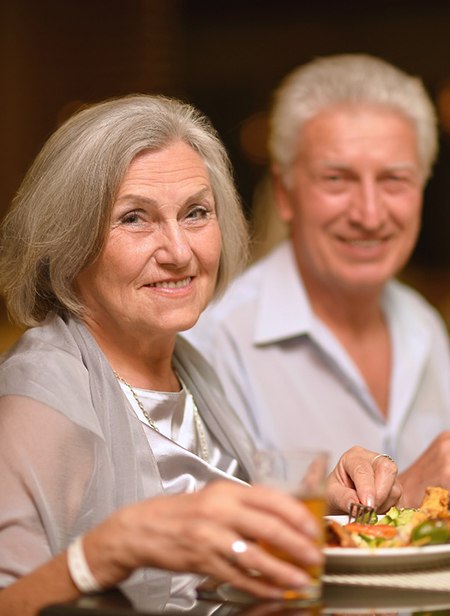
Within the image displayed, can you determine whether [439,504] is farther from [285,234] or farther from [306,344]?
[285,234]

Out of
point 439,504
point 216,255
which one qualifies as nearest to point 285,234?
point 216,255

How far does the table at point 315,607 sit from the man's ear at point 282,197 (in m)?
1.86

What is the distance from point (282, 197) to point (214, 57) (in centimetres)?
577

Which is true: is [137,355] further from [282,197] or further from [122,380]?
[282,197]

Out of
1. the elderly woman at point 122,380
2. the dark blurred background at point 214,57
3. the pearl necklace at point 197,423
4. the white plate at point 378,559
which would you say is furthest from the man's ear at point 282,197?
the dark blurred background at point 214,57

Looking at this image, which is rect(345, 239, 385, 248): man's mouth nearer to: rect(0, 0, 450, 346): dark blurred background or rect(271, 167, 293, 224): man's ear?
rect(271, 167, 293, 224): man's ear

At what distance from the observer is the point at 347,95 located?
9.78 ft

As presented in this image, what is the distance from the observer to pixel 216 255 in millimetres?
1897

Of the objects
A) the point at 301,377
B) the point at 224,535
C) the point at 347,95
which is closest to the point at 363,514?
the point at 224,535

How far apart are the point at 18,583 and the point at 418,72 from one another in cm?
753

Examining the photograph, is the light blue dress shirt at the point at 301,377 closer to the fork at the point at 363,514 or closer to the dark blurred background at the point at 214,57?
the fork at the point at 363,514

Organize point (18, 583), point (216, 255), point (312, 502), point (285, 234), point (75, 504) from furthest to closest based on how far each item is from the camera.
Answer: point (285, 234) < point (216, 255) < point (75, 504) < point (18, 583) < point (312, 502)

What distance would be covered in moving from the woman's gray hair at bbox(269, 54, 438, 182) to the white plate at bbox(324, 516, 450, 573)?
1.77m

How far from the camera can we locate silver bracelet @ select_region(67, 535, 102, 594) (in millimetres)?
1331
